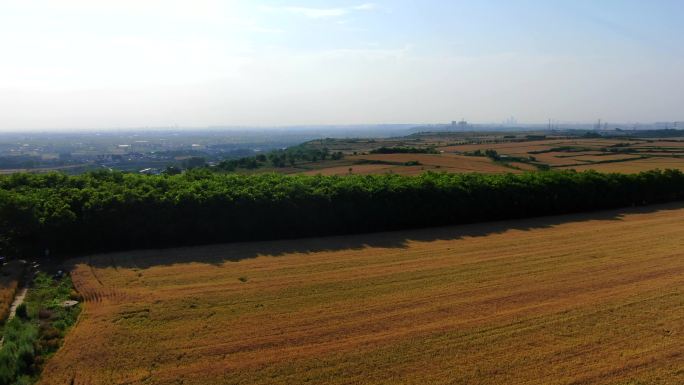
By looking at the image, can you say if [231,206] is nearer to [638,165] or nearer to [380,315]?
[380,315]

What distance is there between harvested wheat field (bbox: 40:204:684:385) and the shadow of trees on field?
0.52 feet

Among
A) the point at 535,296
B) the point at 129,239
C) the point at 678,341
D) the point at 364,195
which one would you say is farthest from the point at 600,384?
the point at 129,239

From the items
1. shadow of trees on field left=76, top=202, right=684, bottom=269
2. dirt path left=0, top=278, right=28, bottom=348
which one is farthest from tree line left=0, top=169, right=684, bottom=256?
dirt path left=0, top=278, right=28, bottom=348

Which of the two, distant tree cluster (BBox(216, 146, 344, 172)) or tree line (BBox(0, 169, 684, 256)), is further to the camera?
distant tree cluster (BBox(216, 146, 344, 172))

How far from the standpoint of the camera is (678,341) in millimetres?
11805

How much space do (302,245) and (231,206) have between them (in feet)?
12.7

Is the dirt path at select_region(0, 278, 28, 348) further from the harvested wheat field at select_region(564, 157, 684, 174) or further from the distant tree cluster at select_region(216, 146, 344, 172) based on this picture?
the harvested wheat field at select_region(564, 157, 684, 174)

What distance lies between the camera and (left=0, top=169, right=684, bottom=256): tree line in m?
19.2

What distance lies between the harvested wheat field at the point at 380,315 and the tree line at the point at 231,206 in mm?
1256

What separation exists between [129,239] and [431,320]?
1441 centimetres

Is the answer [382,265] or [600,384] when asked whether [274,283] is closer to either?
[382,265]

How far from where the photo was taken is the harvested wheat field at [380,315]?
10414mm

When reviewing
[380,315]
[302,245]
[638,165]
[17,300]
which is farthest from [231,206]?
[638,165]

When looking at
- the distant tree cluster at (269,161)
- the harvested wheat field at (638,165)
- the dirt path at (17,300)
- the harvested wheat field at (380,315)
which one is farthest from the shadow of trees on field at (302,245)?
the harvested wheat field at (638,165)
